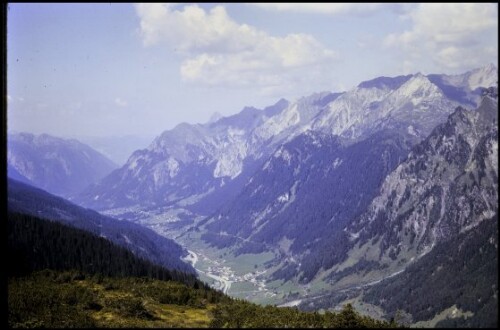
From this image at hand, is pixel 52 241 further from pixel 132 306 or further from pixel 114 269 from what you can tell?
pixel 132 306

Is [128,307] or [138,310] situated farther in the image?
[128,307]

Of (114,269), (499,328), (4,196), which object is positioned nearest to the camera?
(499,328)

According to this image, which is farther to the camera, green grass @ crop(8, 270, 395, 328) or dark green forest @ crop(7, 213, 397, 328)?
dark green forest @ crop(7, 213, 397, 328)

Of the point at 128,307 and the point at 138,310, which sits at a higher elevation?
the point at 128,307

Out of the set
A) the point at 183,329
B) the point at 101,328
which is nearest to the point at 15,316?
the point at 101,328

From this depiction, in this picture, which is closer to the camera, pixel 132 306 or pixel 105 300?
pixel 132 306

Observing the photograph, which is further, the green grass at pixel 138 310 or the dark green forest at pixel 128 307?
the dark green forest at pixel 128 307

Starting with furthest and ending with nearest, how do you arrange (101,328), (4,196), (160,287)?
(160,287) → (101,328) → (4,196)

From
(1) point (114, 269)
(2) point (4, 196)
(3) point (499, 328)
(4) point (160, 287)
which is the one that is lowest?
(1) point (114, 269)

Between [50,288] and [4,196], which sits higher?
[4,196]
